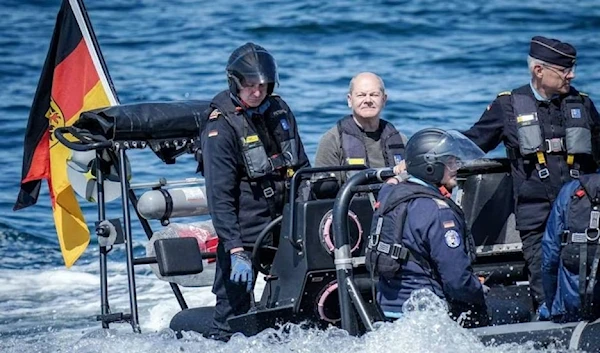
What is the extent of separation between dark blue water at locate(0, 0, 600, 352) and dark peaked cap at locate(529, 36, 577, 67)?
4.96m

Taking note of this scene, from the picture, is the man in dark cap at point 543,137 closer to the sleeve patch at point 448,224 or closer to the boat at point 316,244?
the boat at point 316,244

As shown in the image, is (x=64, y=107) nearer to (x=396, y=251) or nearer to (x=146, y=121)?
(x=146, y=121)

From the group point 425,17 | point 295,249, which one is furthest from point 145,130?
point 425,17

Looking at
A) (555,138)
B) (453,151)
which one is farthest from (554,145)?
(453,151)

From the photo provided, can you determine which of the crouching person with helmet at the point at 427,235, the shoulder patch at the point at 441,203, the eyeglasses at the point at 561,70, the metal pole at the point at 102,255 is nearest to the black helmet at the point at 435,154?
the crouching person with helmet at the point at 427,235

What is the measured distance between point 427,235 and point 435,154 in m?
0.33

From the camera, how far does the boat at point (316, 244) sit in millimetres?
5461

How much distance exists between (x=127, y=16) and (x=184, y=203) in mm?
13333

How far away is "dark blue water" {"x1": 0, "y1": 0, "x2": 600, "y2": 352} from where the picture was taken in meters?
13.0

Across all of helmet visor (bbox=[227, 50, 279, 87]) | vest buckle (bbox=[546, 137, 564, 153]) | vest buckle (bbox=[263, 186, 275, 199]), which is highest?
helmet visor (bbox=[227, 50, 279, 87])

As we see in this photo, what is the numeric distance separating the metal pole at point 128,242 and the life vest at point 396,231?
1.62 meters

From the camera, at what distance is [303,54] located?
16.7m

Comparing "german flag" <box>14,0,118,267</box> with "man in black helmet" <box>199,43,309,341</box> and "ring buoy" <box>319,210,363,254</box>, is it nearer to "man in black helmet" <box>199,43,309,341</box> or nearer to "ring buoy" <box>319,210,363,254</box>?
"man in black helmet" <box>199,43,309,341</box>

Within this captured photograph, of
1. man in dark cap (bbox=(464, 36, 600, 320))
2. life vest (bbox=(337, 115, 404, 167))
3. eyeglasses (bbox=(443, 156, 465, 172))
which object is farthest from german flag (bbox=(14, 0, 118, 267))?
eyeglasses (bbox=(443, 156, 465, 172))
